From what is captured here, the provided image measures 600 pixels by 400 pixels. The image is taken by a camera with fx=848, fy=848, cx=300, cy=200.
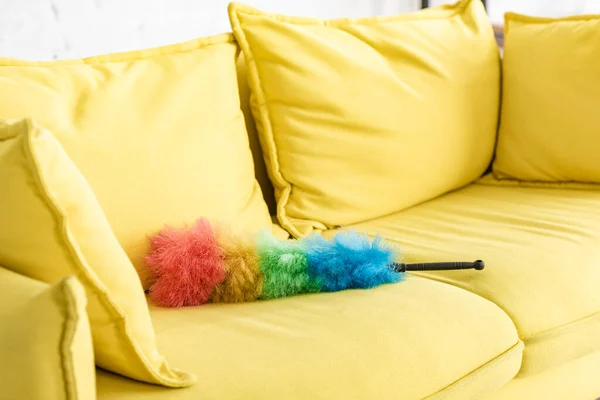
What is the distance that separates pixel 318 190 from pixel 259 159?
0.58 feet

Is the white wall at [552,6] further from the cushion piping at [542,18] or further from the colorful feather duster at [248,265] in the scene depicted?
the colorful feather duster at [248,265]

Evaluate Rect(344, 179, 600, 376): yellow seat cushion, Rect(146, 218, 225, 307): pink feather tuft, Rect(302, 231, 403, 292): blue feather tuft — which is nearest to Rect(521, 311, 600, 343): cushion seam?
Rect(344, 179, 600, 376): yellow seat cushion

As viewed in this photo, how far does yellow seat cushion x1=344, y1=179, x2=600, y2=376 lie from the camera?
147cm

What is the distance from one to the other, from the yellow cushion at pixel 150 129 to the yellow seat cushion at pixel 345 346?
0.21 metres

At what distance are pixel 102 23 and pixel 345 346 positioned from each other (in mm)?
1326

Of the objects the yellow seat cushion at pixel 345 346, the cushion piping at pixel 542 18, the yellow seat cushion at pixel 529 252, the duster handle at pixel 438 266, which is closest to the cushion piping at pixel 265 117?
the yellow seat cushion at pixel 529 252

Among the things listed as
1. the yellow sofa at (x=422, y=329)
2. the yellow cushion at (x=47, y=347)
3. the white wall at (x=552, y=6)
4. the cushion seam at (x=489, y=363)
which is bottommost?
the cushion seam at (x=489, y=363)

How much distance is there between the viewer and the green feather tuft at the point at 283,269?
141 centimetres

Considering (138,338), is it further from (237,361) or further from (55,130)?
(55,130)

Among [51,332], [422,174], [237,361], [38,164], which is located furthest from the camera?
[422,174]

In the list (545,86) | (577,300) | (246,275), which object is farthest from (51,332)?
(545,86)

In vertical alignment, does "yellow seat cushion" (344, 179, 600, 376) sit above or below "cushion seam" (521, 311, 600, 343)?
above

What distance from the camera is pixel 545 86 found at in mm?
2039

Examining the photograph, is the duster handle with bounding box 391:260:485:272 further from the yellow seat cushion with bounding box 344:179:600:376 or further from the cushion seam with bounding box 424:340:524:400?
the cushion seam with bounding box 424:340:524:400
